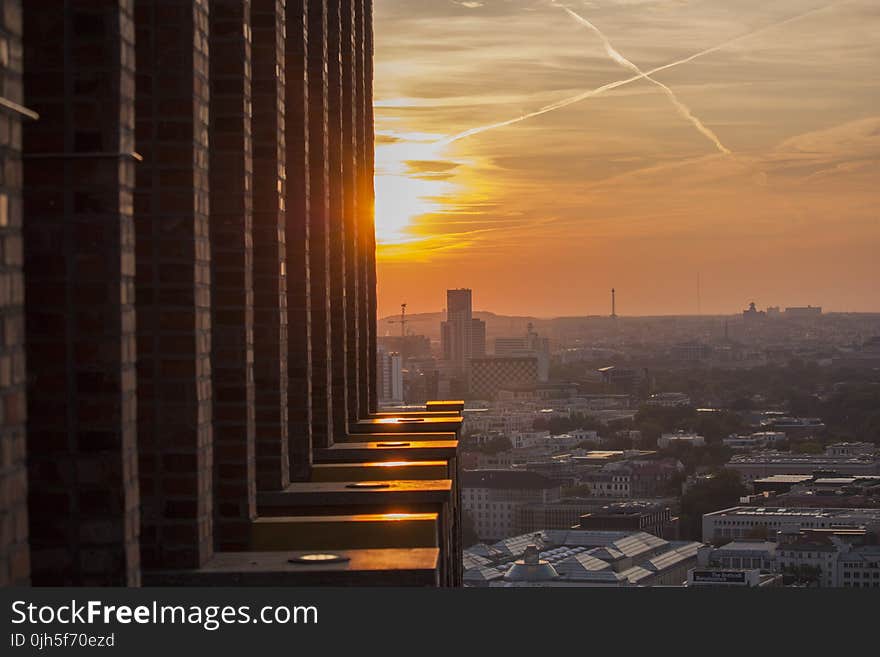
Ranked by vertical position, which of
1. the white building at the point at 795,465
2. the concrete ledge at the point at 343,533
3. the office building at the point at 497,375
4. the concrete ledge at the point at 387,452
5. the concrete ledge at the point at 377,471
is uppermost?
the office building at the point at 497,375

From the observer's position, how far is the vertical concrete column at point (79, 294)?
6.82 metres

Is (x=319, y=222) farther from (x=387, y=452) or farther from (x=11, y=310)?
(x=11, y=310)

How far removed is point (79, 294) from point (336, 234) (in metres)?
9.62

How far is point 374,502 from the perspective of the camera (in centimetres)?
1105

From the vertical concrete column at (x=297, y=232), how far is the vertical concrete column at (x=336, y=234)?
2.83m

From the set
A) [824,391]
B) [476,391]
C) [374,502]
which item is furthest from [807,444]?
[374,502]

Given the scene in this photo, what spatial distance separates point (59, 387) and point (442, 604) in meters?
1.74

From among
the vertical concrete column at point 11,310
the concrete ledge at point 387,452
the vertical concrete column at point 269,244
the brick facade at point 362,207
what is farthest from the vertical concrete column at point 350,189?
the vertical concrete column at point 11,310

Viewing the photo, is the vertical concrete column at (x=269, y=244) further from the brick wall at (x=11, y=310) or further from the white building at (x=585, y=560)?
the white building at (x=585, y=560)

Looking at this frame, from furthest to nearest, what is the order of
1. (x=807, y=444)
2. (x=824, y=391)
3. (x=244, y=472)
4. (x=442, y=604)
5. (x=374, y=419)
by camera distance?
(x=824, y=391) → (x=807, y=444) → (x=374, y=419) → (x=244, y=472) → (x=442, y=604)

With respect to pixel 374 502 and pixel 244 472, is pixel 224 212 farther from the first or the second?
pixel 374 502

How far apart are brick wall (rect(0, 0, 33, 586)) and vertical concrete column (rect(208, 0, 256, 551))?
3.20 meters

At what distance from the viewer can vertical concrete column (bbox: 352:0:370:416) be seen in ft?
64.4

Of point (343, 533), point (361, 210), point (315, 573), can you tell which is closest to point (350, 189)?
point (361, 210)
